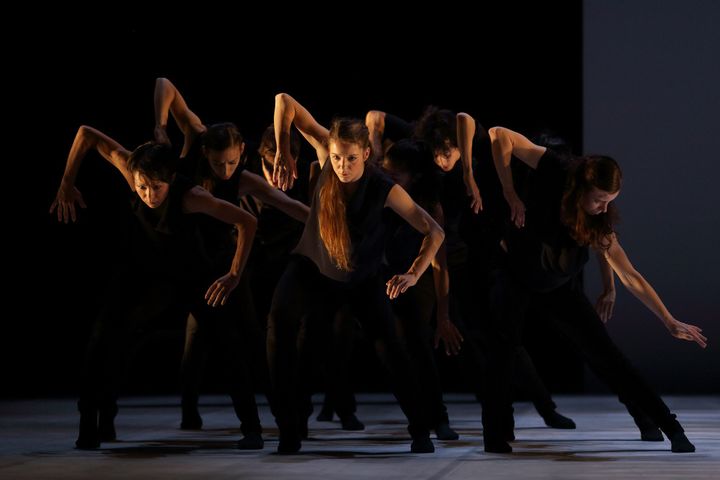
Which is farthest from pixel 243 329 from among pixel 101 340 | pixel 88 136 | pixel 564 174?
pixel 564 174

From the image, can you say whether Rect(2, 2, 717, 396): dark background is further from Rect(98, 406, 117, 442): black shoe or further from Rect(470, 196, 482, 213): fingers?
Rect(470, 196, 482, 213): fingers

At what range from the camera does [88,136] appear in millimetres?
5383

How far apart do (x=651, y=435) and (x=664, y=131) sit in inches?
123

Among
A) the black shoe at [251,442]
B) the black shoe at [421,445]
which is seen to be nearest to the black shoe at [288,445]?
the black shoe at [251,442]

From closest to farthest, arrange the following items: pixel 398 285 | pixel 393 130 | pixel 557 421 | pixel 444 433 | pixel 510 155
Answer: pixel 398 285 < pixel 510 155 < pixel 444 433 < pixel 393 130 < pixel 557 421

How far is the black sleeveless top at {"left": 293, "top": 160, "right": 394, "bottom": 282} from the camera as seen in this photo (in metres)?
4.62

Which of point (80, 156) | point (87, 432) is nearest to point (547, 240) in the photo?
point (87, 432)

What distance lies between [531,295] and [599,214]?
15.8 inches

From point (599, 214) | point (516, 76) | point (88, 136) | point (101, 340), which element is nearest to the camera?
point (599, 214)

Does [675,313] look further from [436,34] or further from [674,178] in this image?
→ [436,34]

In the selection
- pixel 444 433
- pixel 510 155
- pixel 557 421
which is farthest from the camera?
pixel 557 421

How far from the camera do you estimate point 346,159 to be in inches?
180

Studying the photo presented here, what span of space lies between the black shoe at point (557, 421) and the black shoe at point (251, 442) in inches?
56.7

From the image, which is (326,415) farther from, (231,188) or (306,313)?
(306,313)
